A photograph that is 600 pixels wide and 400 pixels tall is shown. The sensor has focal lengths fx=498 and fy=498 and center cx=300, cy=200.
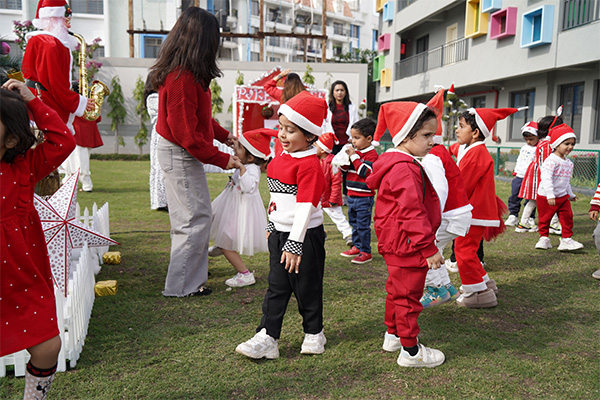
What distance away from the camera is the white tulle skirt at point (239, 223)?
14.2 feet

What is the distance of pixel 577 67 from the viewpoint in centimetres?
1467

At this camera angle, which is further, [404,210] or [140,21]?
[140,21]

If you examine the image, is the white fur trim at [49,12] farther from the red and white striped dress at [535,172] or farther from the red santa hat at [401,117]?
the red and white striped dress at [535,172]

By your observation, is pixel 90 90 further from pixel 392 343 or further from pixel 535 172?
pixel 535 172

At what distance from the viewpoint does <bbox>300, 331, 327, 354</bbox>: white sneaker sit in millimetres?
3104

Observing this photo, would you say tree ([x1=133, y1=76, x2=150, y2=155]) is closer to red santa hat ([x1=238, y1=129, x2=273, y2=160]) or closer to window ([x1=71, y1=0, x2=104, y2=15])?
window ([x1=71, y1=0, x2=104, y2=15])

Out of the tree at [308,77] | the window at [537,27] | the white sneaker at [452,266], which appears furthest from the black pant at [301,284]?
the tree at [308,77]

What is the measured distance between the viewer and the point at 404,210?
2.90 meters

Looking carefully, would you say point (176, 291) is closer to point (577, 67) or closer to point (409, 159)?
point (409, 159)

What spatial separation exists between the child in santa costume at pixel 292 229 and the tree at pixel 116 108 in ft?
64.5

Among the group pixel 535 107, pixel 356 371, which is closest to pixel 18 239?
pixel 356 371

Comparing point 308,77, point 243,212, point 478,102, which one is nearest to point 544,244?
point 243,212

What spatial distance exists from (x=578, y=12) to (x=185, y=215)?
14506 mm

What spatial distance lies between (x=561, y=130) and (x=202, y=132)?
174 inches
